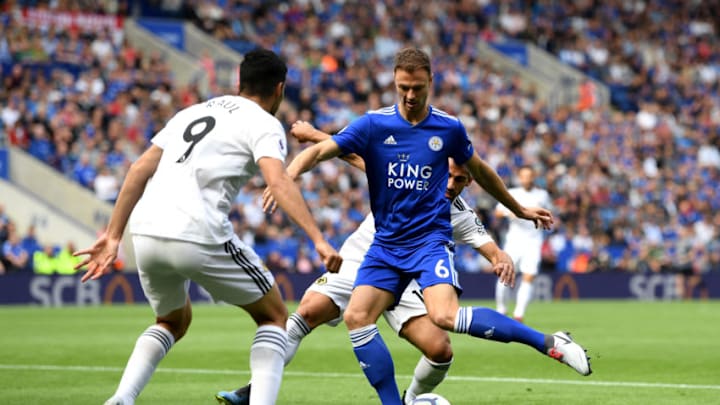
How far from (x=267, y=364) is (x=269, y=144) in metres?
1.28

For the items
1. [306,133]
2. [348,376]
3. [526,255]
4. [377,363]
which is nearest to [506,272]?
[377,363]

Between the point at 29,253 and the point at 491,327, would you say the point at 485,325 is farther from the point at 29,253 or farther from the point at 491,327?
the point at 29,253

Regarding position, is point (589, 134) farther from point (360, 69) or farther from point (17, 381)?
point (17, 381)

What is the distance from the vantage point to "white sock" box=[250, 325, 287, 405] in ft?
23.2

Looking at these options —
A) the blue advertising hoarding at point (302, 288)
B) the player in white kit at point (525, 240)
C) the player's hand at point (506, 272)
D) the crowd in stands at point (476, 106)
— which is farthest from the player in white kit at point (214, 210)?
the crowd in stands at point (476, 106)

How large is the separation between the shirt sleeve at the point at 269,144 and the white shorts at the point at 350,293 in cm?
180

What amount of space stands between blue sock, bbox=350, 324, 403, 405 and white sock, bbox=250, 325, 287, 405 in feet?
2.48

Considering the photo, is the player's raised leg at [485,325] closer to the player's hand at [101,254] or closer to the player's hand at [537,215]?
the player's hand at [537,215]

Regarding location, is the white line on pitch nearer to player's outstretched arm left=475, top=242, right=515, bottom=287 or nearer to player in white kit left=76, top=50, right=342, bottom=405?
player's outstretched arm left=475, top=242, right=515, bottom=287

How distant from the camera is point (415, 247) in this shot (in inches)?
320

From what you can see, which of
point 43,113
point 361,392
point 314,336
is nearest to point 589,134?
point 43,113

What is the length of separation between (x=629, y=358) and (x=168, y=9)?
23.1 metres

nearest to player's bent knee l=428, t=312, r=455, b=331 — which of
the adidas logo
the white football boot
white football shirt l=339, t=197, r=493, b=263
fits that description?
the white football boot

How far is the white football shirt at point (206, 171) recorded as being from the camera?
6.82 metres
